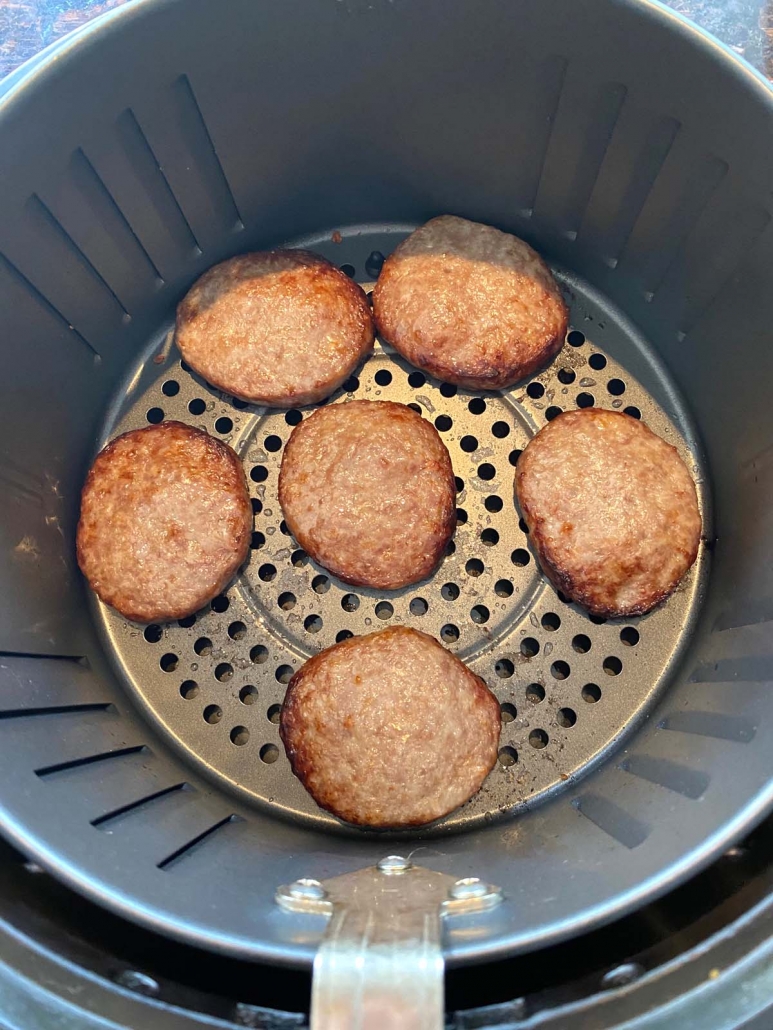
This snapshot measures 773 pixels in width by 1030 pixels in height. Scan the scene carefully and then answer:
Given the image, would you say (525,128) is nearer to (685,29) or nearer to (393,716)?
(685,29)

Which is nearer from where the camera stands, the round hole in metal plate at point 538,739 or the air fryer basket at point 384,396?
the air fryer basket at point 384,396

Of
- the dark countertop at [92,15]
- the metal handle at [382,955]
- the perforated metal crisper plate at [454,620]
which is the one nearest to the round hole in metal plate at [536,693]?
the perforated metal crisper plate at [454,620]

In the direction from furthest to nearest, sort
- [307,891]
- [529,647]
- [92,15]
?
[92,15]
[529,647]
[307,891]

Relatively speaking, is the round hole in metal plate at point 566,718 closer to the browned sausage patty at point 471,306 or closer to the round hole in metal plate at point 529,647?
the round hole in metal plate at point 529,647

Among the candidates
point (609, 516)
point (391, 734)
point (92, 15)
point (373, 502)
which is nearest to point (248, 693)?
point (391, 734)

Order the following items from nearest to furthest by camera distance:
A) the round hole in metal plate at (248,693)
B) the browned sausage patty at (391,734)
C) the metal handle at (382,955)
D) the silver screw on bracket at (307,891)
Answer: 1. the metal handle at (382,955)
2. the silver screw on bracket at (307,891)
3. the browned sausage patty at (391,734)
4. the round hole in metal plate at (248,693)

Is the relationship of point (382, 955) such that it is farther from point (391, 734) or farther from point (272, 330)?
point (272, 330)
